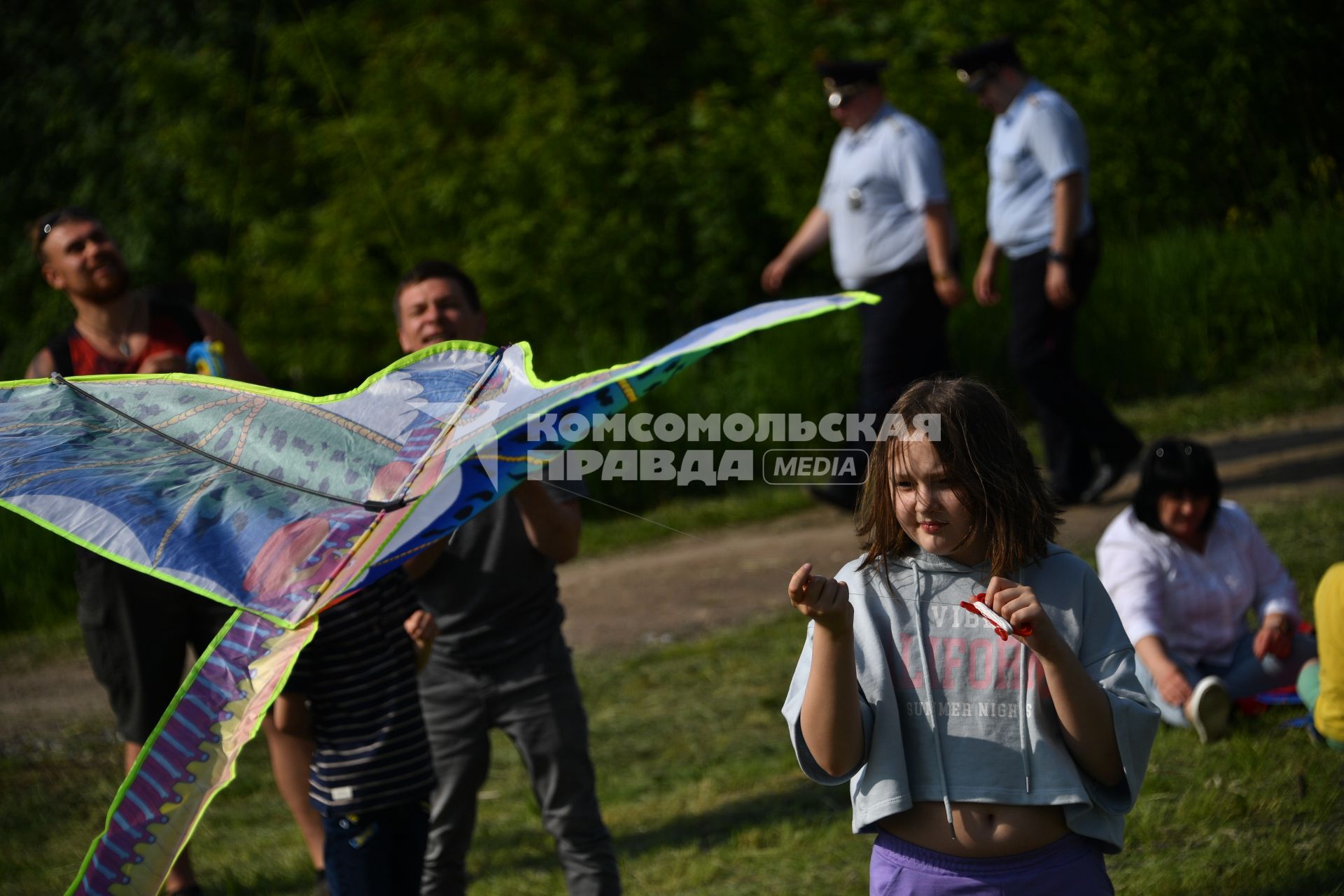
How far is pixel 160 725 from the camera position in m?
2.50

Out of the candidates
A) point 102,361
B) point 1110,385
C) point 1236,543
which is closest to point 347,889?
point 102,361

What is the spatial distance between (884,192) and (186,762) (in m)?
5.00

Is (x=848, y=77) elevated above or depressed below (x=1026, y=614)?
above

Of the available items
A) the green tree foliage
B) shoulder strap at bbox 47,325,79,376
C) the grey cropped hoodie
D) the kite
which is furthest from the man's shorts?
the green tree foliage

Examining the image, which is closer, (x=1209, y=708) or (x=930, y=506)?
(x=930, y=506)

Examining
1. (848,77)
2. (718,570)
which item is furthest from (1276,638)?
(848,77)

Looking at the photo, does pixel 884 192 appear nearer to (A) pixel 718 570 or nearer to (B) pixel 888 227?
(B) pixel 888 227

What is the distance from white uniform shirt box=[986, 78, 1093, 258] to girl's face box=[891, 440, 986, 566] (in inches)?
180

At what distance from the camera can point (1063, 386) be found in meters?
6.71

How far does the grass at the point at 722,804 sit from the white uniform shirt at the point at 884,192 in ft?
5.96

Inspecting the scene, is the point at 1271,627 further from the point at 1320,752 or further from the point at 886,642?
the point at 886,642

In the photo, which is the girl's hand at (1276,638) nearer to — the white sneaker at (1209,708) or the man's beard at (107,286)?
the white sneaker at (1209,708)

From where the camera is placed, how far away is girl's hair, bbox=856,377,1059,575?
7.64 feet

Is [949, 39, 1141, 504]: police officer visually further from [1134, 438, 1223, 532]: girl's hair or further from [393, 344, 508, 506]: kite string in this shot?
[393, 344, 508, 506]: kite string
